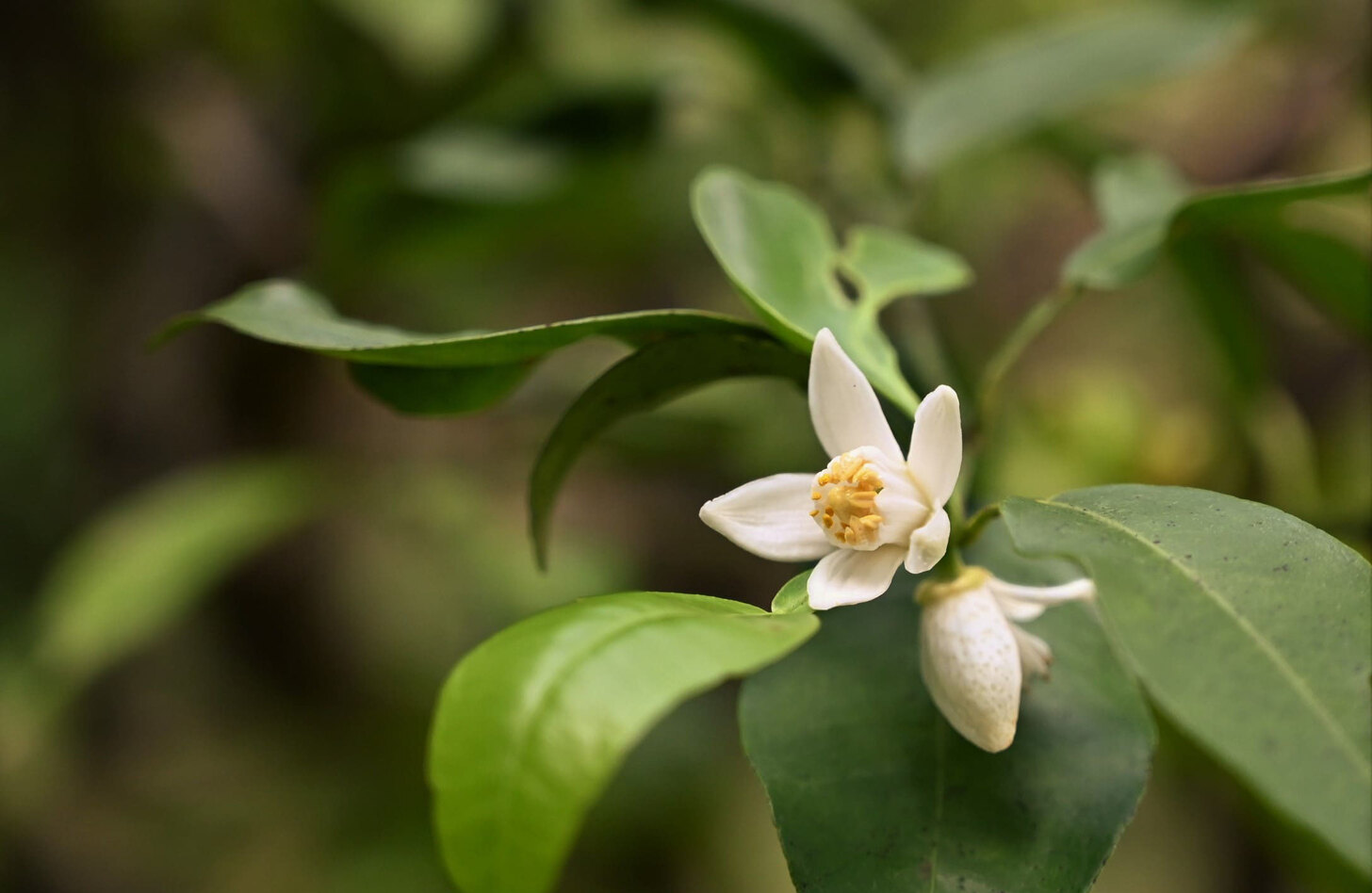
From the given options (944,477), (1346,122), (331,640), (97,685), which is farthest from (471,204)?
(1346,122)

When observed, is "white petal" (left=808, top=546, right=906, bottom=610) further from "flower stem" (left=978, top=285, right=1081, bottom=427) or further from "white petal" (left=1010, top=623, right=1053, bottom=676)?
"flower stem" (left=978, top=285, right=1081, bottom=427)

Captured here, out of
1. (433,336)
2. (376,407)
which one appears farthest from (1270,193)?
(376,407)

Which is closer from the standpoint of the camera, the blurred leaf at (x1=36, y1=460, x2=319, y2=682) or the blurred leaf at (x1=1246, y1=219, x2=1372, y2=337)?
the blurred leaf at (x1=1246, y1=219, x2=1372, y2=337)

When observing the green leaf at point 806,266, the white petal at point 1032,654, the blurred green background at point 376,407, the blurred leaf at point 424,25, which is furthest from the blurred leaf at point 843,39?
the white petal at point 1032,654

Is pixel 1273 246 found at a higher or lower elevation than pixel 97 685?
higher

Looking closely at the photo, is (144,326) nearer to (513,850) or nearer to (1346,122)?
(513,850)

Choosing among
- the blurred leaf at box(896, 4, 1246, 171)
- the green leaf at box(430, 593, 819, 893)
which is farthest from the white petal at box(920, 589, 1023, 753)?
the blurred leaf at box(896, 4, 1246, 171)

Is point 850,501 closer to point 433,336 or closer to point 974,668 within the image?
point 974,668
